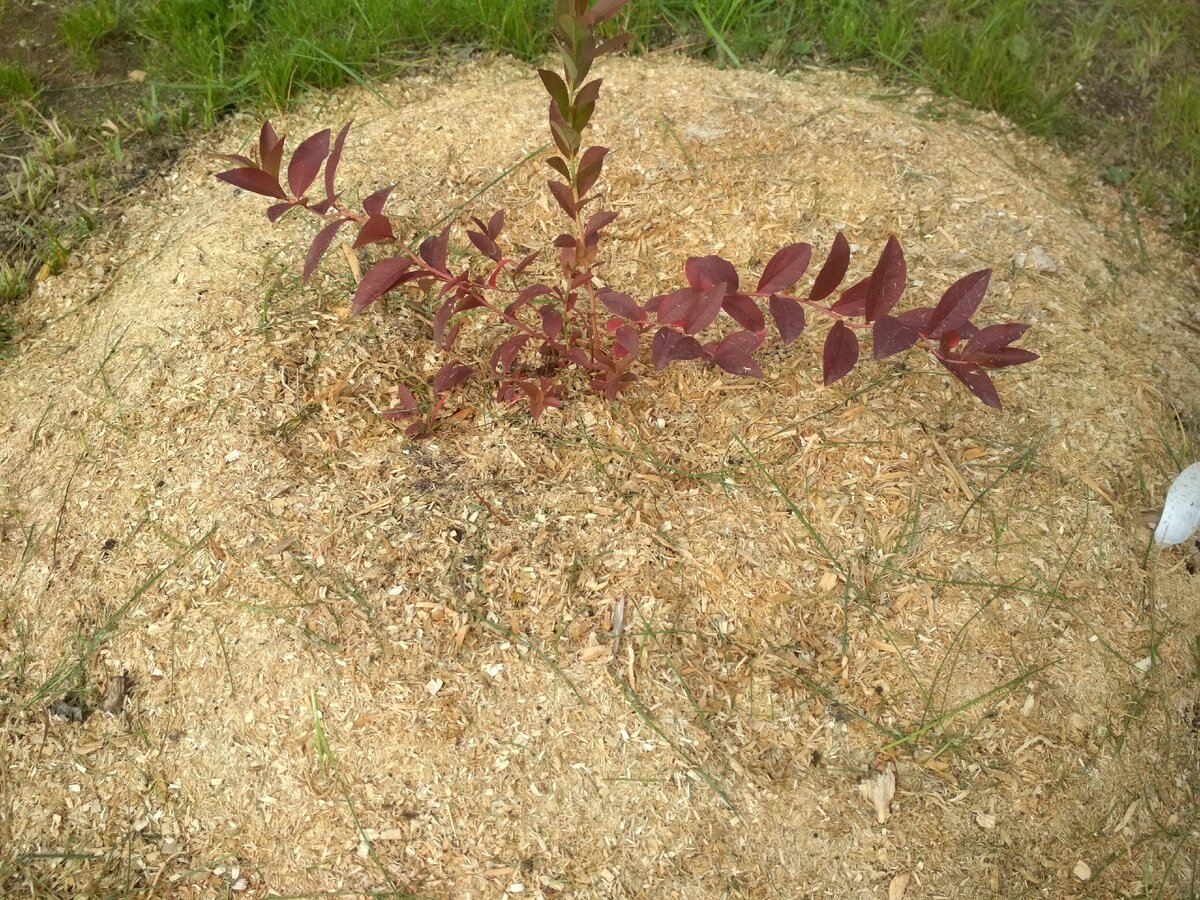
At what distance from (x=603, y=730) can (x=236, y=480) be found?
1.03m

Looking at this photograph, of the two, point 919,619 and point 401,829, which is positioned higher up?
point 919,619

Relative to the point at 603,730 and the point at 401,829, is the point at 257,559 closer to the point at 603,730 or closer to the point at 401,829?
the point at 401,829

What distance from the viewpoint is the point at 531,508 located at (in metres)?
2.26

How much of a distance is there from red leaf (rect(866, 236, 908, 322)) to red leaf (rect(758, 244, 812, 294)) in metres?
0.16

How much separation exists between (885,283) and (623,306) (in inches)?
20.4

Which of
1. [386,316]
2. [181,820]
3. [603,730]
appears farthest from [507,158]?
[181,820]

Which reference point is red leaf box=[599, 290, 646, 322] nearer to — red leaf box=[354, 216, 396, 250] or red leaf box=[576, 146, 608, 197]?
red leaf box=[576, 146, 608, 197]

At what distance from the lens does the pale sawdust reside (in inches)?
78.5

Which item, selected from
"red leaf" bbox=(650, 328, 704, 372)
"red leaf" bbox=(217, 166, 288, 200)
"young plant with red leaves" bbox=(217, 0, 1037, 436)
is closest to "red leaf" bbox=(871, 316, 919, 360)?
"young plant with red leaves" bbox=(217, 0, 1037, 436)

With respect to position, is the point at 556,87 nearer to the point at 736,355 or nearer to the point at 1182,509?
the point at 736,355

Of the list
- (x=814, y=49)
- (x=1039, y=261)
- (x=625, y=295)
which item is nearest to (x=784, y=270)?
(x=625, y=295)

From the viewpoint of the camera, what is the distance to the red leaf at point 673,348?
6.25 feet

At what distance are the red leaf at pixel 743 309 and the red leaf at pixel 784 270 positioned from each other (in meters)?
0.04

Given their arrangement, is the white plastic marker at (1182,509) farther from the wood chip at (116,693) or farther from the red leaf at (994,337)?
the wood chip at (116,693)
